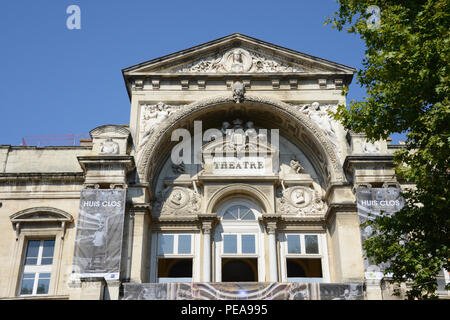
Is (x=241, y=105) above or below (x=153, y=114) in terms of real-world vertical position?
above

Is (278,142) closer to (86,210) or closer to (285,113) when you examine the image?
(285,113)

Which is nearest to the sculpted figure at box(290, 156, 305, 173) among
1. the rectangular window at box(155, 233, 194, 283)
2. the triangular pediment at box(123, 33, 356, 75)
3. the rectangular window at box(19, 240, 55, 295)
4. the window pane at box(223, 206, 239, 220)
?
the window pane at box(223, 206, 239, 220)

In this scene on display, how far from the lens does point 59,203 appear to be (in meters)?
23.2

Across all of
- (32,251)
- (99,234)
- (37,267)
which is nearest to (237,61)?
(99,234)

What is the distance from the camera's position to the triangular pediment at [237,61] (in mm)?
25703

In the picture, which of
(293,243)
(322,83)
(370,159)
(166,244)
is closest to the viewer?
(370,159)

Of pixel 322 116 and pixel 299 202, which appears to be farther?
pixel 322 116

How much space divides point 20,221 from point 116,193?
442cm

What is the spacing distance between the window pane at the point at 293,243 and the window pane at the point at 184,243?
14.4 ft

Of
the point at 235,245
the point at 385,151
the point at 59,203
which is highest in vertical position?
the point at 385,151

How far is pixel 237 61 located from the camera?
26.2 meters

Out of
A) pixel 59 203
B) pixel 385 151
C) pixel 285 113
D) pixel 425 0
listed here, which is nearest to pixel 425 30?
pixel 425 0

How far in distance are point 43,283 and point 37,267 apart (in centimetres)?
74

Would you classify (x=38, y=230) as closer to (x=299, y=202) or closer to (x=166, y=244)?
(x=166, y=244)
